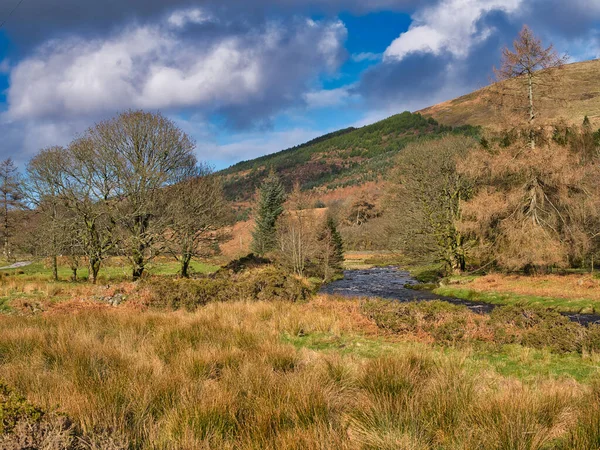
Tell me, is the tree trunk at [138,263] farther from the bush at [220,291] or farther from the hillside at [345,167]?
the hillside at [345,167]

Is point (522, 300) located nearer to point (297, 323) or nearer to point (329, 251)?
point (297, 323)

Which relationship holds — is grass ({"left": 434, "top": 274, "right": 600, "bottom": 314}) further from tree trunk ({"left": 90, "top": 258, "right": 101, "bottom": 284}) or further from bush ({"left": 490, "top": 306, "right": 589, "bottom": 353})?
tree trunk ({"left": 90, "top": 258, "right": 101, "bottom": 284})

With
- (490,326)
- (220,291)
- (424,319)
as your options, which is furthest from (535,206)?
(220,291)

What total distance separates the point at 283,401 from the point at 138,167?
19885mm

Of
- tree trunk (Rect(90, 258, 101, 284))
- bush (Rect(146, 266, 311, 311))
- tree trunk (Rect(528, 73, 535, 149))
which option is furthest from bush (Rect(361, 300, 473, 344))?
tree trunk (Rect(90, 258, 101, 284))

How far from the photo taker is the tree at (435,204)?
2792 centimetres

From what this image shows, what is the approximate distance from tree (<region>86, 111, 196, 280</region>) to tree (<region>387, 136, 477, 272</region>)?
18112mm

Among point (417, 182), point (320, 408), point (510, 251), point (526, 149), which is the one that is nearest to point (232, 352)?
point (320, 408)

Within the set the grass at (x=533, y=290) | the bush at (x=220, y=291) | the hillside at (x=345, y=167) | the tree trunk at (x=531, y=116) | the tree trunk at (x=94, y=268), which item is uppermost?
the hillside at (x=345, y=167)

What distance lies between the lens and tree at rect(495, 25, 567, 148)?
23031 mm

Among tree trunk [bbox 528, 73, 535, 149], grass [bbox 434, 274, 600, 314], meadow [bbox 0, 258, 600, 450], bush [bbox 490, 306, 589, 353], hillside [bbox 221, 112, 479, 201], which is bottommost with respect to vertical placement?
grass [bbox 434, 274, 600, 314]

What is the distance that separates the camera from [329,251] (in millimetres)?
37156

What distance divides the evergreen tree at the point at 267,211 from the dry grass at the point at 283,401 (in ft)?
138

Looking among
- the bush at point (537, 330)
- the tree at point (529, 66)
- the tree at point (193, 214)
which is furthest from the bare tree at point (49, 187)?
the tree at point (529, 66)
